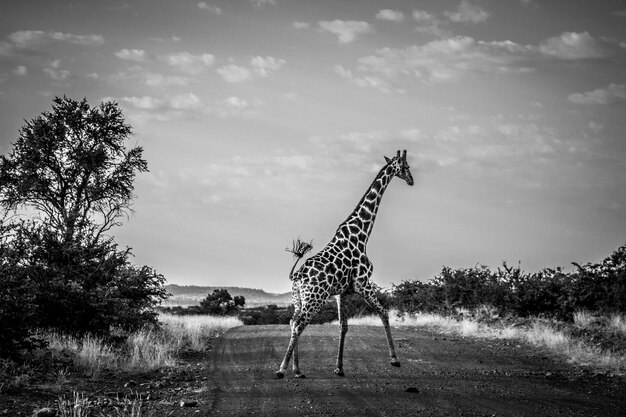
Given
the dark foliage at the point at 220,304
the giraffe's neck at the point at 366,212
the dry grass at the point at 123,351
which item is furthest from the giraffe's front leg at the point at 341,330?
the dark foliage at the point at 220,304

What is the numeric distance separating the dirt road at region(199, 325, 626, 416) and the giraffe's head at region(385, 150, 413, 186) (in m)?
4.47

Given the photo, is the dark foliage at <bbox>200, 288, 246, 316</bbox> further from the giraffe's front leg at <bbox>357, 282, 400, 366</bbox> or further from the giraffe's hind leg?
the giraffe's hind leg

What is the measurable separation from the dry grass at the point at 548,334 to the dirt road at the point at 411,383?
1.73 feet

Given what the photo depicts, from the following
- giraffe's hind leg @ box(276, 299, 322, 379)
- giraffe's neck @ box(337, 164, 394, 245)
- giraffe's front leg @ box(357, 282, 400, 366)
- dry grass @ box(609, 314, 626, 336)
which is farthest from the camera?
dry grass @ box(609, 314, 626, 336)

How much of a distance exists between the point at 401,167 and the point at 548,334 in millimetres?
7309

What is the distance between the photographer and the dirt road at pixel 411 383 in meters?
10.1

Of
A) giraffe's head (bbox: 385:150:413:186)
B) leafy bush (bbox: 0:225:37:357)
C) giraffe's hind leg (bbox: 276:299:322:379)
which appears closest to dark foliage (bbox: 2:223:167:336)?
leafy bush (bbox: 0:225:37:357)

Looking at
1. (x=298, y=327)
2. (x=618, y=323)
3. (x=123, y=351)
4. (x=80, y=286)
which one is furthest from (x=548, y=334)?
(x=80, y=286)

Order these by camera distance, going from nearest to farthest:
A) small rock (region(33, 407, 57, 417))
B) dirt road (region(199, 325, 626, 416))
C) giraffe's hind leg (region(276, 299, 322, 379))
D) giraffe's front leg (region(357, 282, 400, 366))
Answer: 1. small rock (region(33, 407, 57, 417))
2. dirt road (region(199, 325, 626, 416))
3. giraffe's hind leg (region(276, 299, 322, 379))
4. giraffe's front leg (region(357, 282, 400, 366))

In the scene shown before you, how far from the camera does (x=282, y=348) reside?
18188 millimetres

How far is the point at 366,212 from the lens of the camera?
15039 mm

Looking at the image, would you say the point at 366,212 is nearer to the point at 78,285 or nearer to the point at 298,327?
the point at 298,327

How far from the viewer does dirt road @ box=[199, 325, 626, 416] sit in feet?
33.0

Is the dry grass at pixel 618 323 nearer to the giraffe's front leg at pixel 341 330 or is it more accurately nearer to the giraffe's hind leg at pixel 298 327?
the giraffe's front leg at pixel 341 330
